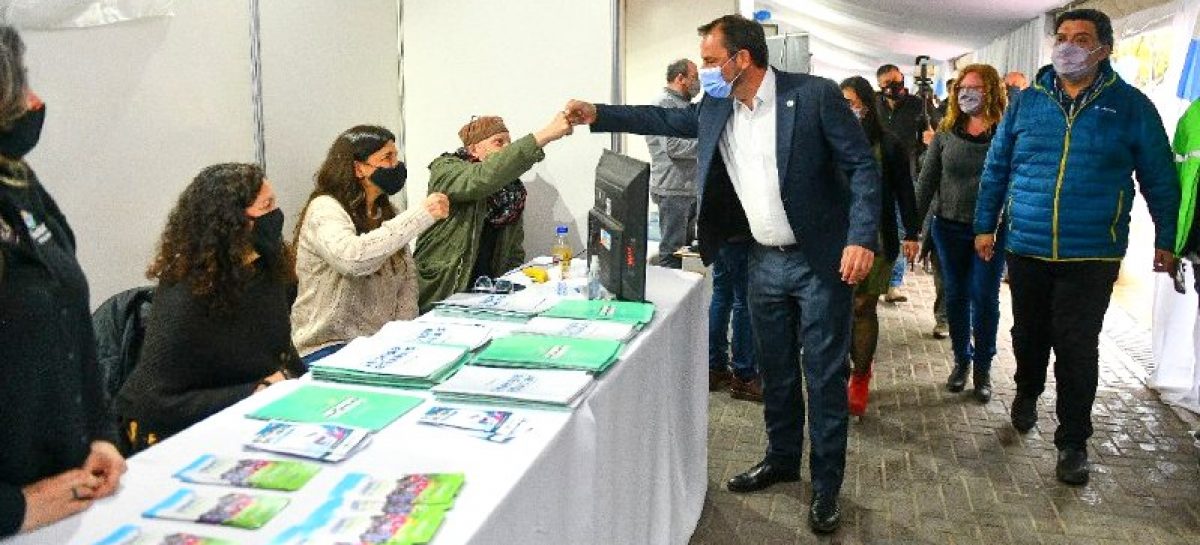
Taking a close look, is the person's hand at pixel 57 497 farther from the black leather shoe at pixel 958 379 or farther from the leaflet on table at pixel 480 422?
the black leather shoe at pixel 958 379

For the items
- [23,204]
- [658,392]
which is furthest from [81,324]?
[658,392]

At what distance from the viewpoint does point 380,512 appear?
1260 mm

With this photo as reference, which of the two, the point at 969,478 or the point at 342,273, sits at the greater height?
the point at 342,273

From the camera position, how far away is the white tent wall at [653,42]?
245 inches

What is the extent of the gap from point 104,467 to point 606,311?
1.25 metres

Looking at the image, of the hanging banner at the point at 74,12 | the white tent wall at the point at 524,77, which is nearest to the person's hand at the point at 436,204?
the hanging banner at the point at 74,12

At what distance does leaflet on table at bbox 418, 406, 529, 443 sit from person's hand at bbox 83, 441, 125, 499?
46cm

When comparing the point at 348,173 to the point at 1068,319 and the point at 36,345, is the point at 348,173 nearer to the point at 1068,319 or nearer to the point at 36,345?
the point at 36,345

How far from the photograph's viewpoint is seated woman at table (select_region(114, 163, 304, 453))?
2012mm

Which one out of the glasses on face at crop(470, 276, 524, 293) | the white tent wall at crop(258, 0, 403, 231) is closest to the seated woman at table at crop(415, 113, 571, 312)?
the glasses on face at crop(470, 276, 524, 293)

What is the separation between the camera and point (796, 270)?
2658 millimetres

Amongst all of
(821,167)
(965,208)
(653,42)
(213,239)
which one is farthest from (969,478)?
(653,42)

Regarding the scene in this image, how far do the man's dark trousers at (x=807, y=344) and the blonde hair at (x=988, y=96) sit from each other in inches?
62.9

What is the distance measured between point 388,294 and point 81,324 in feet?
5.05
